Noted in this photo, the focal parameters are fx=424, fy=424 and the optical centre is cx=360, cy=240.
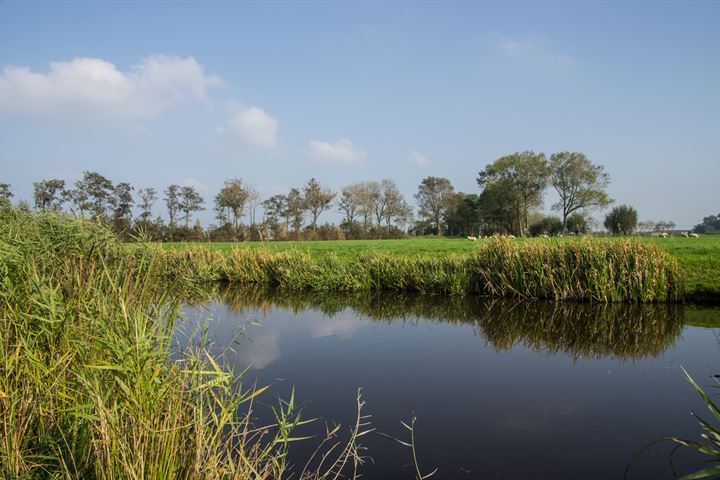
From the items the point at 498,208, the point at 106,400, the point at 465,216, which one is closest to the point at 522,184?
the point at 498,208

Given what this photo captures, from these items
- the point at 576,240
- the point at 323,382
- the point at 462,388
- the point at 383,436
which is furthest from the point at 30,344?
the point at 576,240

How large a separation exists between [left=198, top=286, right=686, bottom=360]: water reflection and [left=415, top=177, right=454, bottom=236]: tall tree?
181 feet

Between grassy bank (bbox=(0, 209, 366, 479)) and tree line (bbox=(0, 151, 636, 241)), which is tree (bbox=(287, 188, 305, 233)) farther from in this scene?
grassy bank (bbox=(0, 209, 366, 479))

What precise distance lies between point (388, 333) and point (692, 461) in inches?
278

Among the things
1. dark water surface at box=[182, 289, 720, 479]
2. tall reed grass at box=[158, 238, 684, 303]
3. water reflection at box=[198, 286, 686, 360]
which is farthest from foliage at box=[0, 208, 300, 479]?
tall reed grass at box=[158, 238, 684, 303]

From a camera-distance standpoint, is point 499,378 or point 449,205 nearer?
point 499,378

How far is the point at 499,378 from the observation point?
24.7 feet

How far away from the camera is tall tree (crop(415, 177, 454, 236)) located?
231 feet

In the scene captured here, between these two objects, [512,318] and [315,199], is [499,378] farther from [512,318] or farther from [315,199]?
[315,199]

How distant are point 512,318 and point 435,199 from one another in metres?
60.6

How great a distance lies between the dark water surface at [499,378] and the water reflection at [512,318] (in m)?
0.06

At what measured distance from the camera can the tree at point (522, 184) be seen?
57656 mm

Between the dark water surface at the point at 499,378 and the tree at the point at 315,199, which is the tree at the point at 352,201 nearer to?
the tree at the point at 315,199

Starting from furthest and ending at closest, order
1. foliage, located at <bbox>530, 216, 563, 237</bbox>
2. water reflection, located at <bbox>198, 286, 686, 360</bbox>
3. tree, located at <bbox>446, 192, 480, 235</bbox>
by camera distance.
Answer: tree, located at <bbox>446, 192, 480, 235</bbox> < foliage, located at <bbox>530, 216, 563, 237</bbox> < water reflection, located at <bbox>198, 286, 686, 360</bbox>
